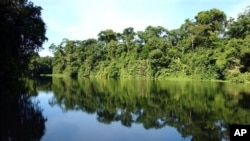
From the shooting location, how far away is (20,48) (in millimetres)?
31828

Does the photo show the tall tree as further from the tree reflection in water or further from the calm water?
the tree reflection in water

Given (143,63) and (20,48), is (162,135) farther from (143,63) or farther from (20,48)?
(143,63)

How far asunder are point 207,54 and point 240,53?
9.63 m

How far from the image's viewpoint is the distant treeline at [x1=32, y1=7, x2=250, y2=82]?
50844mm

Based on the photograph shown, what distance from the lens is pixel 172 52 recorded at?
225ft

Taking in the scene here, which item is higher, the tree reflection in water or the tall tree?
the tall tree

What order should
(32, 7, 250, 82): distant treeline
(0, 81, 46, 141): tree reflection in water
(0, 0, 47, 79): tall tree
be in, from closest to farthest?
1. (0, 81, 46, 141): tree reflection in water
2. (0, 0, 47, 79): tall tree
3. (32, 7, 250, 82): distant treeline

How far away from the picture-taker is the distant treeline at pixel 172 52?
50844mm

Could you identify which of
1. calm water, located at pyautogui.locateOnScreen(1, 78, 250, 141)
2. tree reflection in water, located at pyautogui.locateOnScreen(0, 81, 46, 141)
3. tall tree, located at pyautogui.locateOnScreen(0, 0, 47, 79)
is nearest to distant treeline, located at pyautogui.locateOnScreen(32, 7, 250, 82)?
tall tree, located at pyautogui.locateOnScreen(0, 0, 47, 79)

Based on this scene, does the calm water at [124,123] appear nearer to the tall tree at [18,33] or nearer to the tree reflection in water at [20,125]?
the tree reflection in water at [20,125]

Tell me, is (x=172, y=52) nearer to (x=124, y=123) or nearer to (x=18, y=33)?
(x=18, y=33)

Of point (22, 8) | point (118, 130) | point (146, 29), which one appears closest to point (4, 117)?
point (118, 130)

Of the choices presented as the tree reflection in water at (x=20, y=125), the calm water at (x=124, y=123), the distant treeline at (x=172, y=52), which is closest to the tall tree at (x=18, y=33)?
the calm water at (x=124, y=123)

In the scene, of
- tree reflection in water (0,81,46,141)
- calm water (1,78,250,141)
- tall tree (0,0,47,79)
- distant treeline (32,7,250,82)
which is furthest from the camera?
distant treeline (32,7,250,82)
